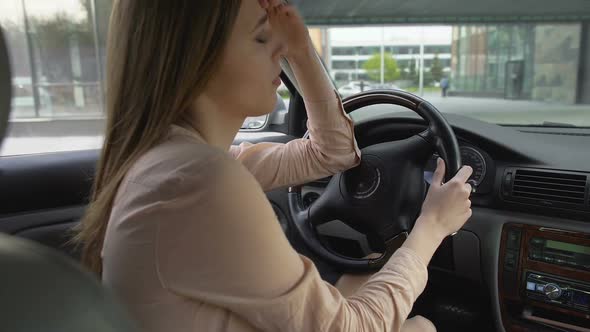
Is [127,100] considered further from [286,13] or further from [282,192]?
[282,192]

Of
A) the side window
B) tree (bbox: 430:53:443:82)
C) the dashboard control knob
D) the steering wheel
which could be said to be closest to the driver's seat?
the steering wheel

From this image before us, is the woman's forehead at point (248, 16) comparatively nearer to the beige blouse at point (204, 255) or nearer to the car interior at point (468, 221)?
the beige blouse at point (204, 255)

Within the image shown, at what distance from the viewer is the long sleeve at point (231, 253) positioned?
0.86 metres

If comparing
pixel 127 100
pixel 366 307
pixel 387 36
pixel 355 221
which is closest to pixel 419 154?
pixel 355 221

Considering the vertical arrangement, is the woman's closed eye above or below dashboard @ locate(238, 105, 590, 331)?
above

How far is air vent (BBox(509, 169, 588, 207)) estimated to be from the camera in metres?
1.98

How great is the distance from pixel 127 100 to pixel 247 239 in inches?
16.3

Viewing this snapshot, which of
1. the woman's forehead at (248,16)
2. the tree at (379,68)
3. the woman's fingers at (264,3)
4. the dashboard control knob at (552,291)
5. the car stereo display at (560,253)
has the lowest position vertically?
the dashboard control knob at (552,291)

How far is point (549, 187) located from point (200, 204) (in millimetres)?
1631

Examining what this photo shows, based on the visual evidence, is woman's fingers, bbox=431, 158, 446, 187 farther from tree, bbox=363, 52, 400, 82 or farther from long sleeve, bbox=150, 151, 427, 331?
tree, bbox=363, 52, 400, 82

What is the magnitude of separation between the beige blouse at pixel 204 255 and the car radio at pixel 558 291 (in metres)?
1.30

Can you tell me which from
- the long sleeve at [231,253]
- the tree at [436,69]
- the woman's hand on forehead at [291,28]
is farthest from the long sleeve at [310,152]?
the tree at [436,69]

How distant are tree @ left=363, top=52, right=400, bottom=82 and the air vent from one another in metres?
1.24

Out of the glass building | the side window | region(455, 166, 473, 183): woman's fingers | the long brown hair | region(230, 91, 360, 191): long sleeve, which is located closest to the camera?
the long brown hair
